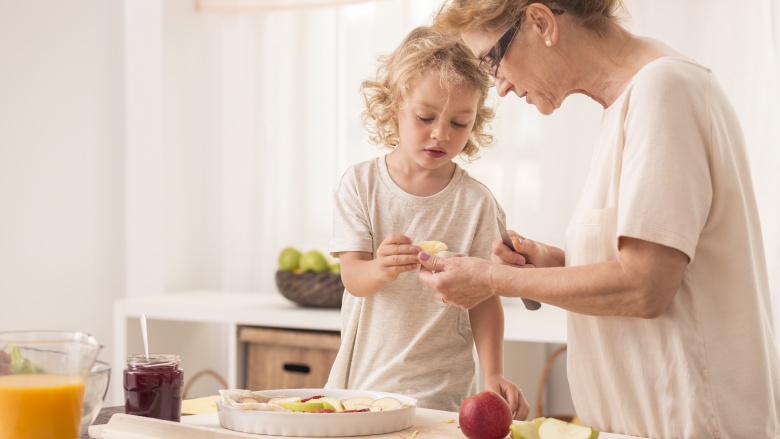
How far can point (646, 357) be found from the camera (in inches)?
56.0

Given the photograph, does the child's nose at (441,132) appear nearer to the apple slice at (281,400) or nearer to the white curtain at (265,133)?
the apple slice at (281,400)

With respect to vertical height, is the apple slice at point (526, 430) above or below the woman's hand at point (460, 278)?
below

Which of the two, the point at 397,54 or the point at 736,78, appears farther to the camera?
the point at 736,78

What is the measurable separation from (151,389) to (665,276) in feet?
2.69

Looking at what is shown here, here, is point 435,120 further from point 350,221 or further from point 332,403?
point 332,403

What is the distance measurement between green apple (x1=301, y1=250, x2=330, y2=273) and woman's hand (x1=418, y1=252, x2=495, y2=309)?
5.31 ft

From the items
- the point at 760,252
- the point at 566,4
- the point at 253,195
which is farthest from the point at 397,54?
the point at 253,195

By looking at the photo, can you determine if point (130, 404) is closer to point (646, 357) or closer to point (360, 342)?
point (360, 342)

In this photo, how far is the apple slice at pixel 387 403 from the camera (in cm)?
146

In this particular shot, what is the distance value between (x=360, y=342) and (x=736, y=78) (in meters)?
1.73

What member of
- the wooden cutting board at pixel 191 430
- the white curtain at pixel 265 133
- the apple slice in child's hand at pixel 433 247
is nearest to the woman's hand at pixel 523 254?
the apple slice in child's hand at pixel 433 247

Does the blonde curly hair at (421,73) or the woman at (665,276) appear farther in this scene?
the blonde curly hair at (421,73)

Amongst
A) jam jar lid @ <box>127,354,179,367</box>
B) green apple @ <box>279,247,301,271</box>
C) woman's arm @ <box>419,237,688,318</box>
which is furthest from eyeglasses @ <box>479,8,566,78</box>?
green apple @ <box>279,247,301,271</box>

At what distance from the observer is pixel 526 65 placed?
166 cm
